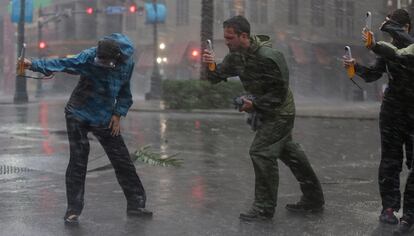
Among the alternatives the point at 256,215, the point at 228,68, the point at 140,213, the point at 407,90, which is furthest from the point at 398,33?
the point at 140,213

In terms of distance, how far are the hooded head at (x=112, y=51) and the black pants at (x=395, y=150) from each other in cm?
227

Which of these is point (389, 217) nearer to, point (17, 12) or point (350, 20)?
point (17, 12)

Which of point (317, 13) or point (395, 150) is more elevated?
point (317, 13)

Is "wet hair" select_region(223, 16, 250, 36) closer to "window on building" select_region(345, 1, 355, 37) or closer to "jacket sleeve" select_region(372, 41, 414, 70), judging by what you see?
"jacket sleeve" select_region(372, 41, 414, 70)

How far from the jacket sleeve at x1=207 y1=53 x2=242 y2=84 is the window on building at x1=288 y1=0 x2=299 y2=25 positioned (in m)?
35.8

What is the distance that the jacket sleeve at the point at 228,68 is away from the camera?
5.30m

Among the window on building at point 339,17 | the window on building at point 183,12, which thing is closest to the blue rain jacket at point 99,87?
the window on building at point 339,17

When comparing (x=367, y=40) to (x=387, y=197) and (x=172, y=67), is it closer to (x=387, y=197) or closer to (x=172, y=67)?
(x=387, y=197)

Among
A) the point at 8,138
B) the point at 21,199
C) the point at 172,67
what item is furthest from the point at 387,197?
the point at 172,67

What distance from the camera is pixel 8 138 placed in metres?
11.6

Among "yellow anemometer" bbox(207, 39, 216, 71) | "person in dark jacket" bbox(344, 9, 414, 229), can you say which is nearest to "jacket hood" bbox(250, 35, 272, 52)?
"yellow anemometer" bbox(207, 39, 216, 71)

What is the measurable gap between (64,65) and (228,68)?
4.88ft

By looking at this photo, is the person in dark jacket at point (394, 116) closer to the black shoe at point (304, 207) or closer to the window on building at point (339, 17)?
the black shoe at point (304, 207)

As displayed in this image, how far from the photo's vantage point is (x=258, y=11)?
40.3 meters
